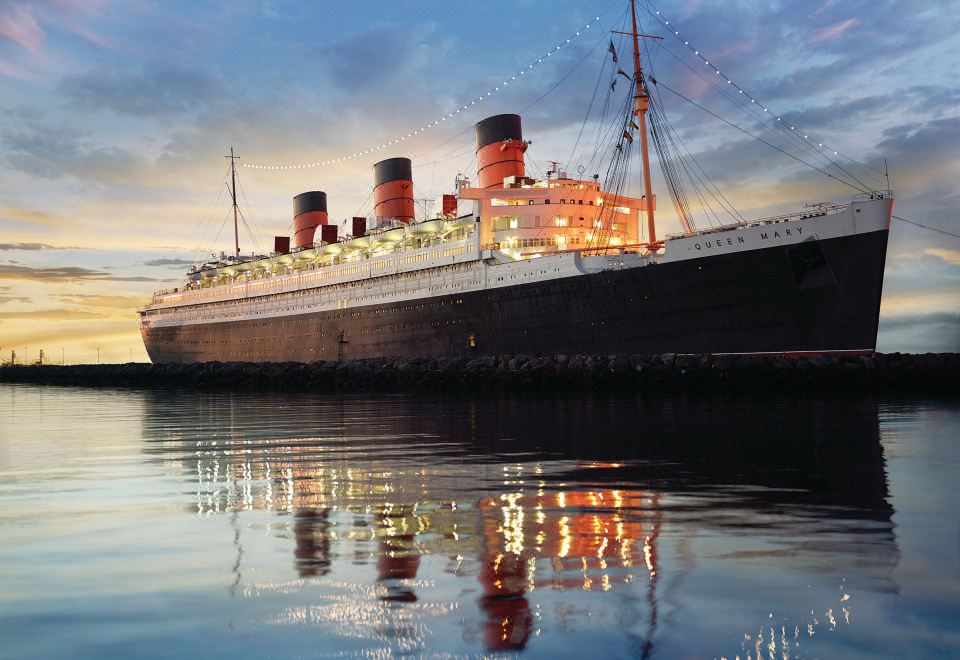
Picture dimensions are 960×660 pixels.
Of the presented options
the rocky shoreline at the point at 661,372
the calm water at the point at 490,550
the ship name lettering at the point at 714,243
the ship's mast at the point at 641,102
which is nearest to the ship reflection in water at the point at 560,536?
the calm water at the point at 490,550

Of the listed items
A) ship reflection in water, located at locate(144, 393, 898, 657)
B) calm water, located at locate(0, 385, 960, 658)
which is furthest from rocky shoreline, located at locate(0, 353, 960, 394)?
calm water, located at locate(0, 385, 960, 658)

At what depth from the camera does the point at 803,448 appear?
1212 cm

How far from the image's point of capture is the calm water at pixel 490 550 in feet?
13.1

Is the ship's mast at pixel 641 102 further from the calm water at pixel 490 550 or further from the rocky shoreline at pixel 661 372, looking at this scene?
the calm water at pixel 490 550

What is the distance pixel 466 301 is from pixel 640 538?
34594 millimetres

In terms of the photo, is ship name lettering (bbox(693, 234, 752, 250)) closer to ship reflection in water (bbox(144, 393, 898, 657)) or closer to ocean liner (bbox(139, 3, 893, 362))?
ocean liner (bbox(139, 3, 893, 362))

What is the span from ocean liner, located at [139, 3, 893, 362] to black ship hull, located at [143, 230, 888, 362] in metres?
0.06

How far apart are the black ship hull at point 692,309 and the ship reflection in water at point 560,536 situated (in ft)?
49.3

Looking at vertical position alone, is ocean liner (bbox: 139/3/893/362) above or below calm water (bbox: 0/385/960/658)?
above

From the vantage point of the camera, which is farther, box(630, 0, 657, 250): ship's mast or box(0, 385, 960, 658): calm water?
box(630, 0, 657, 250): ship's mast

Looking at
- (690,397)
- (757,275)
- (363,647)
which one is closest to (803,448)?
(363,647)

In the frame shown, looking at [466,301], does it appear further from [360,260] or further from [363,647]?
[363,647]

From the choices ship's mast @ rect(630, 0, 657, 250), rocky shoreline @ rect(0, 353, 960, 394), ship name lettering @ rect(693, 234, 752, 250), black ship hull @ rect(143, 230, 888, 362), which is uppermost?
ship's mast @ rect(630, 0, 657, 250)

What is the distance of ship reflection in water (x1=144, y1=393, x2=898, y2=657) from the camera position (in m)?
4.11
